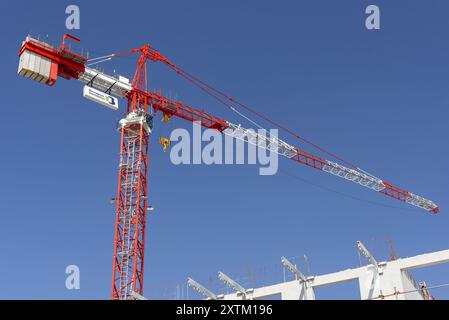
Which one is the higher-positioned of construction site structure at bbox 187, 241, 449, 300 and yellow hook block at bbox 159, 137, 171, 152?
yellow hook block at bbox 159, 137, 171, 152

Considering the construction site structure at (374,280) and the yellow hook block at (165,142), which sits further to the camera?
the yellow hook block at (165,142)

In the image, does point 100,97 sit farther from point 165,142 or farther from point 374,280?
point 374,280

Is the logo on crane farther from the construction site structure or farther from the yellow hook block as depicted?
the construction site structure

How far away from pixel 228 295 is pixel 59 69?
30012mm

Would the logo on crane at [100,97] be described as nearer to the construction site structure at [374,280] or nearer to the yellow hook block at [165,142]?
the yellow hook block at [165,142]

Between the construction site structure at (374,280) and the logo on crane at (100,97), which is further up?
the logo on crane at (100,97)

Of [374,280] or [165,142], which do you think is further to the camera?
[165,142]

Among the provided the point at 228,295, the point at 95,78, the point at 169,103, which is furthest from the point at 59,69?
the point at 228,295

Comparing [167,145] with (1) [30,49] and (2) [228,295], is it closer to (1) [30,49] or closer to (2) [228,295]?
(1) [30,49]

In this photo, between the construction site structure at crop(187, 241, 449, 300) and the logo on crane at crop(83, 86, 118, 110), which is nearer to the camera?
the construction site structure at crop(187, 241, 449, 300)

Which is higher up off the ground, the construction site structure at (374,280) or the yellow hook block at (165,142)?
the yellow hook block at (165,142)

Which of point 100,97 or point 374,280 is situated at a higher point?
point 100,97

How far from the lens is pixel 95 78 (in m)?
66.1
